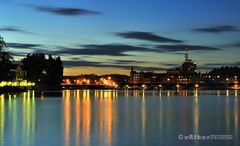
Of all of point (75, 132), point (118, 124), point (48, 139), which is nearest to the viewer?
point (48, 139)

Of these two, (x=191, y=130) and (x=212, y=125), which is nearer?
(x=191, y=130)

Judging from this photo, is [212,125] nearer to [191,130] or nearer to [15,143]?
[191,130]

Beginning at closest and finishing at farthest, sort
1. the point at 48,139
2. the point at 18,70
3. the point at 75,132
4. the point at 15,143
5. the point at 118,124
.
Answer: the point at 15,143 → the point at 48,139 → the point at 75,132 → the point at 118,124 → the point at 18,70

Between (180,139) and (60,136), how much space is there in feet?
25.7

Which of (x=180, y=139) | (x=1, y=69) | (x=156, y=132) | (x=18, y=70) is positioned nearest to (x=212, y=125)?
(x=156, y=132)

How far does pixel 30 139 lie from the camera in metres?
32.2

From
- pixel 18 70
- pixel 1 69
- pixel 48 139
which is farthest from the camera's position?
pixel 18 70

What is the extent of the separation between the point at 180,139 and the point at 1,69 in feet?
332

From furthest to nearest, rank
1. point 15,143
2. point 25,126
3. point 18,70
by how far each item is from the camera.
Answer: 1. point 18,70
2. point 25,126
3. point 15,143

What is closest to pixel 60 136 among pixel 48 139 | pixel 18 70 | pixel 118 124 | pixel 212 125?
Result: pixel 48 139

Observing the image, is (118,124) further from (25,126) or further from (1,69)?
(1,69)

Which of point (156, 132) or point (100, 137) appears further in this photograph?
point (156, 132)

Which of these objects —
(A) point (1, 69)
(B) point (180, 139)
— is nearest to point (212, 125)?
(B) point (180, 139)

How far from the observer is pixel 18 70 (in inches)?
7421
